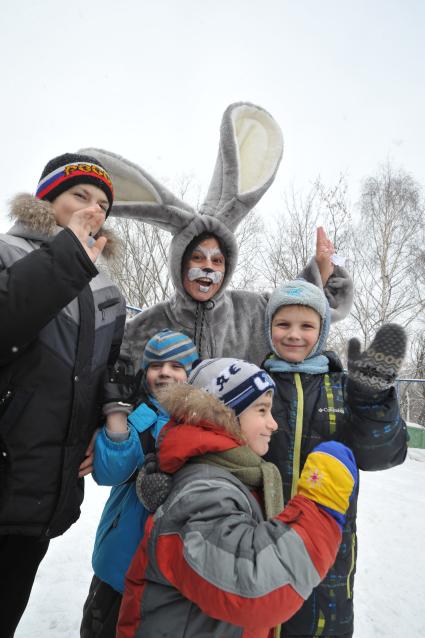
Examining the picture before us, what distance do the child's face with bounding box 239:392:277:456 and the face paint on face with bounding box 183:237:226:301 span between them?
0.97 meters

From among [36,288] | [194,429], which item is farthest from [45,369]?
[194,429]

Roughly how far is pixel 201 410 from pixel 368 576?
3.13 meters

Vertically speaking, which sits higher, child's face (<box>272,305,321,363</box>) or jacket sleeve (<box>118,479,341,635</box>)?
child's face (<box>272,305,321,363</box>)

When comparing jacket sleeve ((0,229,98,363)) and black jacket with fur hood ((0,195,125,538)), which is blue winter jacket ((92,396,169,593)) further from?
jacket sleeve ((0,229,98,363))

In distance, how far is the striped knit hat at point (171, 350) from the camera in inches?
71.9

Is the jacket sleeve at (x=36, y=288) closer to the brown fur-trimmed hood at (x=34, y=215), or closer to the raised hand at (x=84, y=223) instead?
the raised hand at (x=84, y=223)

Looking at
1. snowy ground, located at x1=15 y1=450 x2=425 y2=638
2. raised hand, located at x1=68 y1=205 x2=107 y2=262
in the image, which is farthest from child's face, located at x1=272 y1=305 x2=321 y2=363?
snowy ground, located at x1=15 y1=450 x2=425 y2=638

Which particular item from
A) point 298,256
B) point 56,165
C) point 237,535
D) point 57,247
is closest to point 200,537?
point 237,535

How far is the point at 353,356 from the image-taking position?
4.49ft

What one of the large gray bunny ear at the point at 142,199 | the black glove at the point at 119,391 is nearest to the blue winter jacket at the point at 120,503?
the black glove at the point at 119,391

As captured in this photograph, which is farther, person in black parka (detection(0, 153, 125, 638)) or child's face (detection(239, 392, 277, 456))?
child's face (detection(239, 392, 277, 456))

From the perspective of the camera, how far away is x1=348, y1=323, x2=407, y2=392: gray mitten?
3.99ft

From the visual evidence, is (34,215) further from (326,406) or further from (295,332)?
(326,406)

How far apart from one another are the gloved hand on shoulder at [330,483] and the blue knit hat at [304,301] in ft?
2.16
